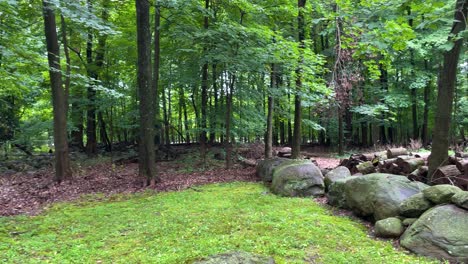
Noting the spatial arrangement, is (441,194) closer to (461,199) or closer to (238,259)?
(461,199)

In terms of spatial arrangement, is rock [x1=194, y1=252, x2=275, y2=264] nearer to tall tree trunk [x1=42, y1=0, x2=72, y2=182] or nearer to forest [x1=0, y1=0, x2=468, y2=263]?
forest [x1=0, y1=0, x2=468, y2=263]

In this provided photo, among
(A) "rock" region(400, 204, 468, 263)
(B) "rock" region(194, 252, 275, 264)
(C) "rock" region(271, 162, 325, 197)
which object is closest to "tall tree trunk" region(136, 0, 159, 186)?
(C) "rock" region(271, 162, 325, 197)

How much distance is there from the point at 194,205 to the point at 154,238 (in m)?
2.15

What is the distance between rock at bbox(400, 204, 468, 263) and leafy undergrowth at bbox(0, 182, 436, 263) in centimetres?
23

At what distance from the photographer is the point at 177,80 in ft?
42.1

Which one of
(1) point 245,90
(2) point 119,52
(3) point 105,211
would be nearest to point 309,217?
(3) point 105,211

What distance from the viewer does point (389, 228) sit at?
4840 millimetres

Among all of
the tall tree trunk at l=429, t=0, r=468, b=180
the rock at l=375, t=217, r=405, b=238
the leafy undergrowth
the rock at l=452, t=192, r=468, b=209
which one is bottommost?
the leafy undergrowth

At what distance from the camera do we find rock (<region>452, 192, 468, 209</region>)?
172 inches

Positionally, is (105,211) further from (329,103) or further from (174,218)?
(329,103)

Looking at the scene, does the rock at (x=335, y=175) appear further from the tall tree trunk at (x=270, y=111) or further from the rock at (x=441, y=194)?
the tall tree trunk at (x=270, y=111)

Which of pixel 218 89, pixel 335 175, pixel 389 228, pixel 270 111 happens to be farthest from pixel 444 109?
pixel 218 89

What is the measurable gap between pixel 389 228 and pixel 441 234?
0.78 meters

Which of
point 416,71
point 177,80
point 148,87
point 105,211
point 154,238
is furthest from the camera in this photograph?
point 416,71
